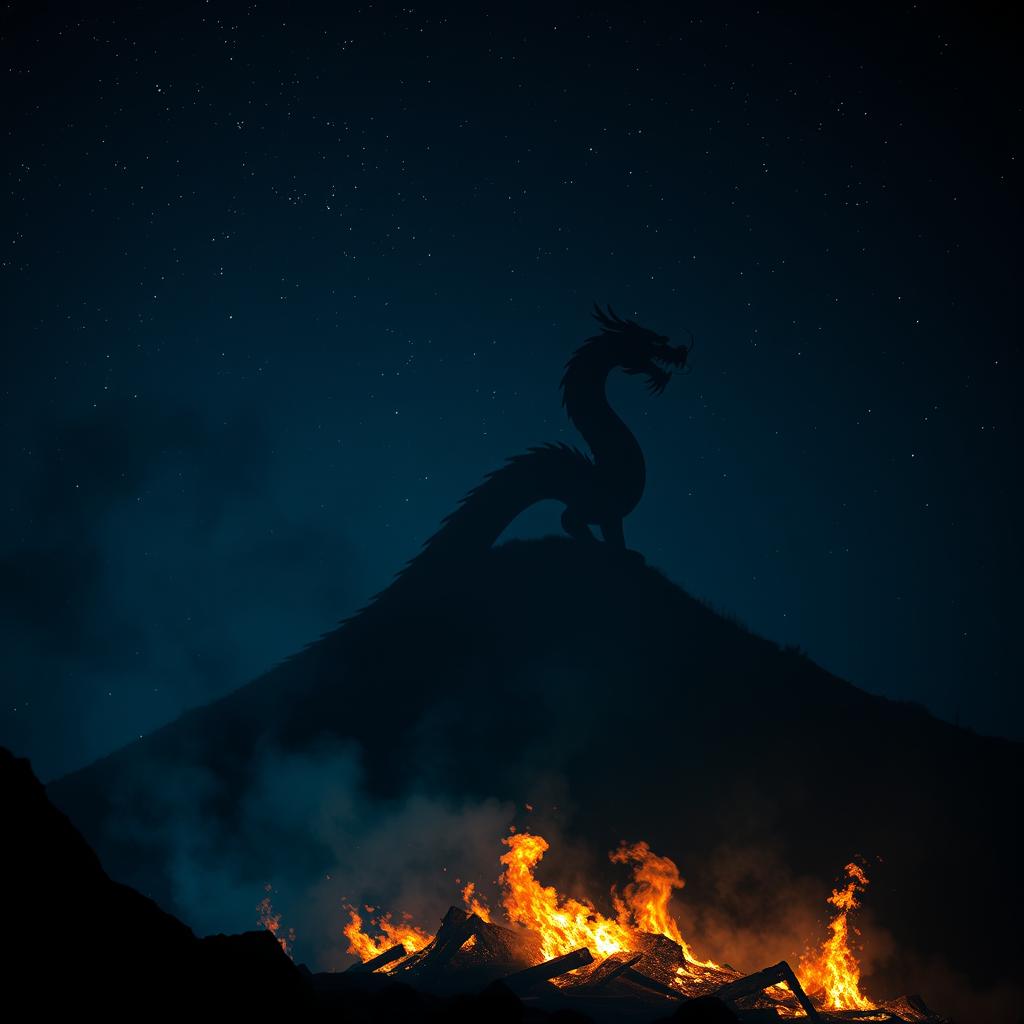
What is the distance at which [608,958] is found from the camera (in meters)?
18.5

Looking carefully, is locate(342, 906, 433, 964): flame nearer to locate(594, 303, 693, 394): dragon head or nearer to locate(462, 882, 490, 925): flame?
locate(462, 882, 490, 925): flame

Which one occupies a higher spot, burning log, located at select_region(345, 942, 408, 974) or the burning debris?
burning log, located at select_region(345, 942, 408, 974)

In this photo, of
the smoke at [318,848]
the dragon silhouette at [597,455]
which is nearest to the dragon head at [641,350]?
the dragon silhouette at [597,455]

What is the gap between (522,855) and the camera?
2733 cm

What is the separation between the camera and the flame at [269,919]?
26.0 metres

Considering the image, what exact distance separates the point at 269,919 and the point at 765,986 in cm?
1540

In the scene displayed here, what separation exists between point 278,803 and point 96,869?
24.6 metres

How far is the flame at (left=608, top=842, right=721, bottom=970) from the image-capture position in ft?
82.6

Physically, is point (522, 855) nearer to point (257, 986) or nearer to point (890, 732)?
point (890, 732)

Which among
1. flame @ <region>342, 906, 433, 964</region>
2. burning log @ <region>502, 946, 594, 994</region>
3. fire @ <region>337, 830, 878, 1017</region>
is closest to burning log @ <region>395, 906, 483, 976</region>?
burning log @ <region>502, 946, 594, 994</region>

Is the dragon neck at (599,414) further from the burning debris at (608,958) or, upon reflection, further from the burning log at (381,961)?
the burning log at (381,961)

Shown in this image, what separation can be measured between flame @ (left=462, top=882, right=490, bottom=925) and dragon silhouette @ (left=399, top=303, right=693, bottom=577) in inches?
525

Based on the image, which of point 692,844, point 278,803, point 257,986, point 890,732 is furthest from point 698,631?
point 257,986

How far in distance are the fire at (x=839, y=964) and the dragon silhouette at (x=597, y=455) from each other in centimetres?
1445
